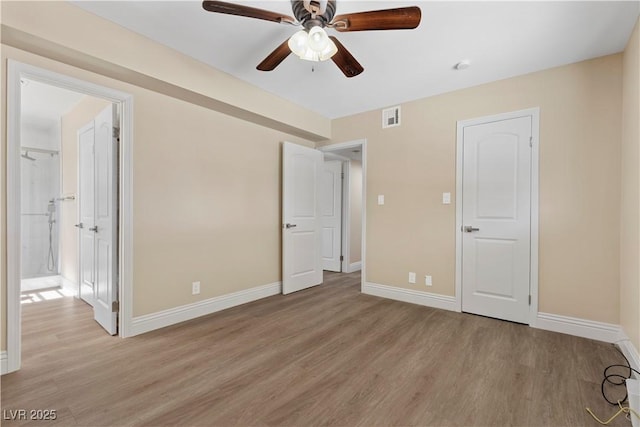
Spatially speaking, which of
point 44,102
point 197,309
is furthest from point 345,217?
point 44,102

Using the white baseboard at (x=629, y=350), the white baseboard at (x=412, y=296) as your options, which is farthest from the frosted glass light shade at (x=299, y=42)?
the white baseboard at (x=629, y=350)

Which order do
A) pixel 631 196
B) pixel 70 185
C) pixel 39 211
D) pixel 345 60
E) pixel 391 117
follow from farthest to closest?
pixel 39 211 → pixel 70 185 → pixel 391 117 → pixel 631 196 → pixel 345 60

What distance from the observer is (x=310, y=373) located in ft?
6.52

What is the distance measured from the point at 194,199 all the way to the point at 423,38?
8.61 ft

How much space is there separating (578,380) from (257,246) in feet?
10.5

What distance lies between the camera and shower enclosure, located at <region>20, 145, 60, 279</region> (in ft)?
14.6

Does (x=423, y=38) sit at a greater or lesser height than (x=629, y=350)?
greater

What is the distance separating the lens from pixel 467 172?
3.19 meters

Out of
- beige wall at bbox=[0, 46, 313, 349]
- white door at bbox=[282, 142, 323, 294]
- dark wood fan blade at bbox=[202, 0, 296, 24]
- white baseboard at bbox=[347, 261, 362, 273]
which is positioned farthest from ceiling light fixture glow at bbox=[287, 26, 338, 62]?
white baseboard at bbox=[347, 261, 362, 273]

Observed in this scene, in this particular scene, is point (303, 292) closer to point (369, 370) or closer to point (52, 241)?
point (369, 370)

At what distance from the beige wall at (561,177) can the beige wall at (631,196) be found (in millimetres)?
94

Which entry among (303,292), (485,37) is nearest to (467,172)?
(485,37)

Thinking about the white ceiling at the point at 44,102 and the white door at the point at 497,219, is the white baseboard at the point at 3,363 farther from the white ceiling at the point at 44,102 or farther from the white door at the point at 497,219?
the white door at the point at 497,219

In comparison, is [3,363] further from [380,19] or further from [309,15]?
[380,19]
